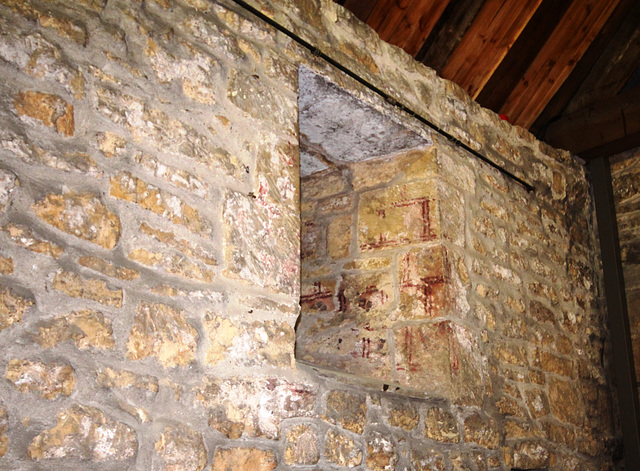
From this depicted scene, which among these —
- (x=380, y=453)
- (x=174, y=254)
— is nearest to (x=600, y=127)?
(x=380, y=453)

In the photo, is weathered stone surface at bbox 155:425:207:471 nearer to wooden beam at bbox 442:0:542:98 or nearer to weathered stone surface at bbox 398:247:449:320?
weathered stone surface at bbox 398:247:449:320

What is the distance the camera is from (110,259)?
Result: 5.50 ft

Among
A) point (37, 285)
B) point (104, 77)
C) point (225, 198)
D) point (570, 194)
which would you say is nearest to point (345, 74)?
point (225, 198)

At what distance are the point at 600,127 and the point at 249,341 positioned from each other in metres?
2.99

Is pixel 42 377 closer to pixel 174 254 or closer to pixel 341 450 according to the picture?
pixel 174 254

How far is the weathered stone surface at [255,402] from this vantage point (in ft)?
5.96

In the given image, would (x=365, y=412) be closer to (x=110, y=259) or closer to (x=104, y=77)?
(x=110, y=259)

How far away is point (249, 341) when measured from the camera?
1954mm

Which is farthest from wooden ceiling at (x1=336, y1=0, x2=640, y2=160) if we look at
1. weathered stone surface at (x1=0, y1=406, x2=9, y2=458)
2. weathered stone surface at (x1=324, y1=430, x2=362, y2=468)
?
weathered stone surface at (x1=0, y1=406, x2=9, y2=458)

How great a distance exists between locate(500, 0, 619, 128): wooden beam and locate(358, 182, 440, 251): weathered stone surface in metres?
1.09

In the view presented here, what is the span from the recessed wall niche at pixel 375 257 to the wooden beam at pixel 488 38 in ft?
1.90

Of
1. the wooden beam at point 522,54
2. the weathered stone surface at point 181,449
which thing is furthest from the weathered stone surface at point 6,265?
the wooden beam at point 522,54

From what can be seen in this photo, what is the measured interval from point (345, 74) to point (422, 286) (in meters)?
0.94

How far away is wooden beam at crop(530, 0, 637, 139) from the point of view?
4.08m
